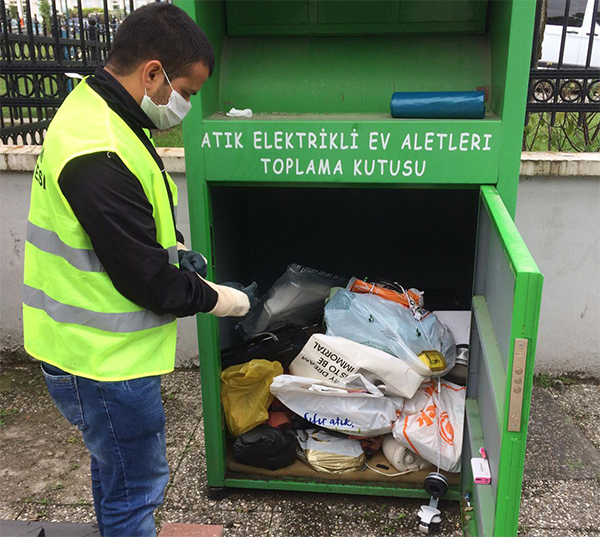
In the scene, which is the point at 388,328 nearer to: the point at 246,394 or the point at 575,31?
the point at 246,394

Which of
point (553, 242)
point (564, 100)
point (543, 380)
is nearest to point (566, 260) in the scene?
point (553, 242)

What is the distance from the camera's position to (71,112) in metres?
1.44

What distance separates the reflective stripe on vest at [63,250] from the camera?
1.45 metres

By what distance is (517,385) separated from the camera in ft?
4.32

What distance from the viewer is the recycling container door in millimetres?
1277

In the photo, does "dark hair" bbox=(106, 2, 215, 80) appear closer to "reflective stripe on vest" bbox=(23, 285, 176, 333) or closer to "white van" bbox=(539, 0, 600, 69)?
"reflective stripe on vest" bbox=(23, 285, 176, 333)

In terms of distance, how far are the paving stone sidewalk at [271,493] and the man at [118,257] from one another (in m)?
0.78

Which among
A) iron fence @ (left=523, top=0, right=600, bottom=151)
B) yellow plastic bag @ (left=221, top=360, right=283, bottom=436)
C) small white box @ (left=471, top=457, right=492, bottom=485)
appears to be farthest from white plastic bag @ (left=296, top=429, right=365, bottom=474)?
iron fence @ (left=523, top=0, right=600, bottom=151)

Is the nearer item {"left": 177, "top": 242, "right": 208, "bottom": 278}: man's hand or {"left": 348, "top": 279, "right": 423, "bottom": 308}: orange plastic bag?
{"left": 177, "top": 242, "right": 208, "bottom": 278}: man's hand

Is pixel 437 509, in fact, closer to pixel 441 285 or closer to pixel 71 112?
pixel 441 285

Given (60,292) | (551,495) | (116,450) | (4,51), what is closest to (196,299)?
(60,292)

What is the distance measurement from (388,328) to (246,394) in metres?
0.63

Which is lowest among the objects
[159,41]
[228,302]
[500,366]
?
[500,366]

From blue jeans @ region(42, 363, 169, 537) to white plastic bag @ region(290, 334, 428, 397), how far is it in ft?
2.45
